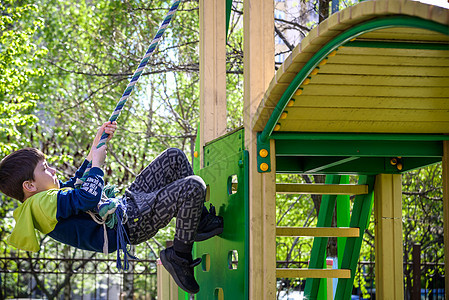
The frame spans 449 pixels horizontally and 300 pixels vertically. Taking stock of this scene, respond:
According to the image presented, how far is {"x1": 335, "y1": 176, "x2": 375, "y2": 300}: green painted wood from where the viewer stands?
441cm

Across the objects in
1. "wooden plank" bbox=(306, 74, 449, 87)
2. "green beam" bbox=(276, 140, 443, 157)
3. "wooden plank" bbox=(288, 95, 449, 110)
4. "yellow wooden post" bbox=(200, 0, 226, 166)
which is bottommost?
"green beam" bbox=(276, 140, 443, 157)

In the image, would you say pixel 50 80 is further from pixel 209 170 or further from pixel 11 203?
pixel 209 170

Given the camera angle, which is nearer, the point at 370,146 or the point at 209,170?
the point at 370,146

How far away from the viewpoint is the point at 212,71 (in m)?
4.59

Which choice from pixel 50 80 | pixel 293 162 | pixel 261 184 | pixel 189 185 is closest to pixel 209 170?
pixel 293 162

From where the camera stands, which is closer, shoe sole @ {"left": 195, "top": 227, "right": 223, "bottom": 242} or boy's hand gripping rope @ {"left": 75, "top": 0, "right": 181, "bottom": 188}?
boy's hand gripping rope @ {"left": 75, "top": 0, "right": 181, "bottom": 188}

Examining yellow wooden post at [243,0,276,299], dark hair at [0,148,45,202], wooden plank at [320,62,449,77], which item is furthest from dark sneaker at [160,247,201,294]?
wooden plank at [320,62,449,77]

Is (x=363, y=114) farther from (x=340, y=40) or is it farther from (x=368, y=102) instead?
(x=340, y=40)

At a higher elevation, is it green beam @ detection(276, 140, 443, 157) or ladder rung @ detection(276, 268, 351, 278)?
green beam @ detection(276, 140, 443, 157)

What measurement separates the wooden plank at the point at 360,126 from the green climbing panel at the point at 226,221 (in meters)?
0.31

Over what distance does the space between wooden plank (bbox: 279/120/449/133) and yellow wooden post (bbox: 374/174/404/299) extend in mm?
1066

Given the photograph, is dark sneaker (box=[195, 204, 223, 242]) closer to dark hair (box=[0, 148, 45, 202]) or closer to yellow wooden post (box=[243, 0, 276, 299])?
yellow wooden post (box=[243, 0, 276, 299])

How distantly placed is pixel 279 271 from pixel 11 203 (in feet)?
31.1

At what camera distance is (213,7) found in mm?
4676
